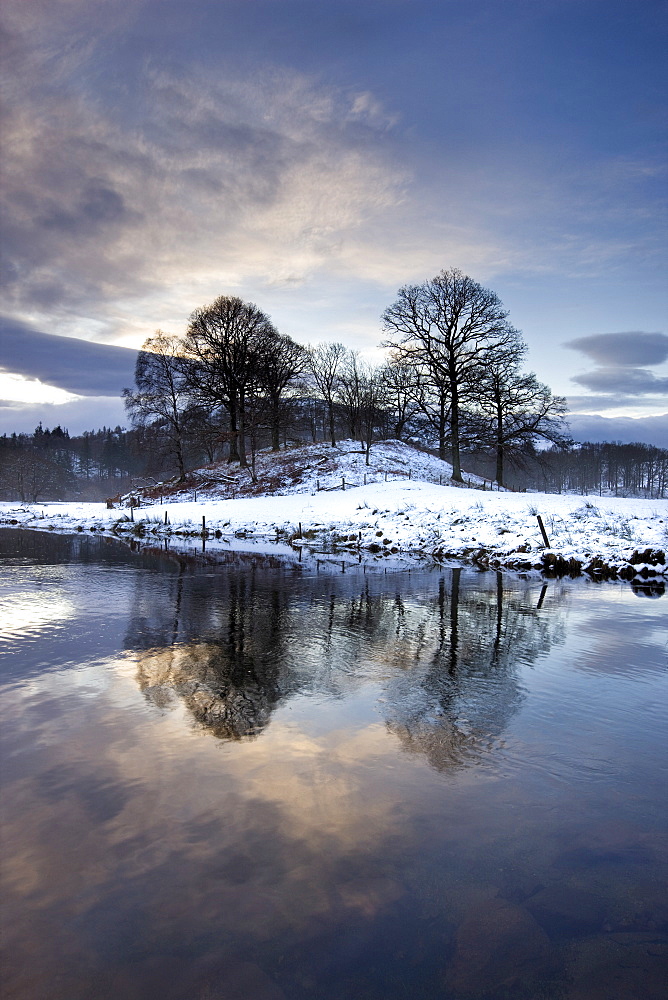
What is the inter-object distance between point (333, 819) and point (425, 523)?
25025mm

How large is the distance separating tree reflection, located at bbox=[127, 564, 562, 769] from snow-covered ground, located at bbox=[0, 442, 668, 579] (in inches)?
228

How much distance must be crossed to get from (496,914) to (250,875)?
1.72m

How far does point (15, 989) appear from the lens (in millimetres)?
3324

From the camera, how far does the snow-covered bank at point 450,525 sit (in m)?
22.1

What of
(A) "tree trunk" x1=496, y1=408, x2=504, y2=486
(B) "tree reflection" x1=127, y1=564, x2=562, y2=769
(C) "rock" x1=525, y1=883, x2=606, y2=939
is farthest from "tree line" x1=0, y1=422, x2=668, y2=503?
(C) "rock" x1=525, y1=883, x2=606, y2=939

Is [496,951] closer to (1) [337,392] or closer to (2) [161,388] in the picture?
(2) [161,388]

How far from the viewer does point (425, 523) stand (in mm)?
29562

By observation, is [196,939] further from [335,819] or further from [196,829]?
[335,819]

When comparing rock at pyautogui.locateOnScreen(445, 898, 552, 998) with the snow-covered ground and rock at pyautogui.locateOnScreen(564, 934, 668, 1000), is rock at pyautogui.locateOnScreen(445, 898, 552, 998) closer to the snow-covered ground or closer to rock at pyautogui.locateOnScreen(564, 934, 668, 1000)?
rock at pyautogui.locateOnScreen(564, 934, 668, 1000)

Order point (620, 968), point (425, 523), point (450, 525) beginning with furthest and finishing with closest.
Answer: point (425, 523) < point (450, 525) < point (620, 968)

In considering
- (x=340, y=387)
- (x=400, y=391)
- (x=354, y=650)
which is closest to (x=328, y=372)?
(x=340, y=387)

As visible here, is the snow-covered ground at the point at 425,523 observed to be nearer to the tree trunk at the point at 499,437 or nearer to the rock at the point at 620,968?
the tree trunk at the point at 499,437

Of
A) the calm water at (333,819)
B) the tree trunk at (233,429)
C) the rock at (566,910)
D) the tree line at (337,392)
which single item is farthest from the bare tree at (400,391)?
the rock at (566,910)

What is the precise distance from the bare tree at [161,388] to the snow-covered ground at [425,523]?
11.3 meters
